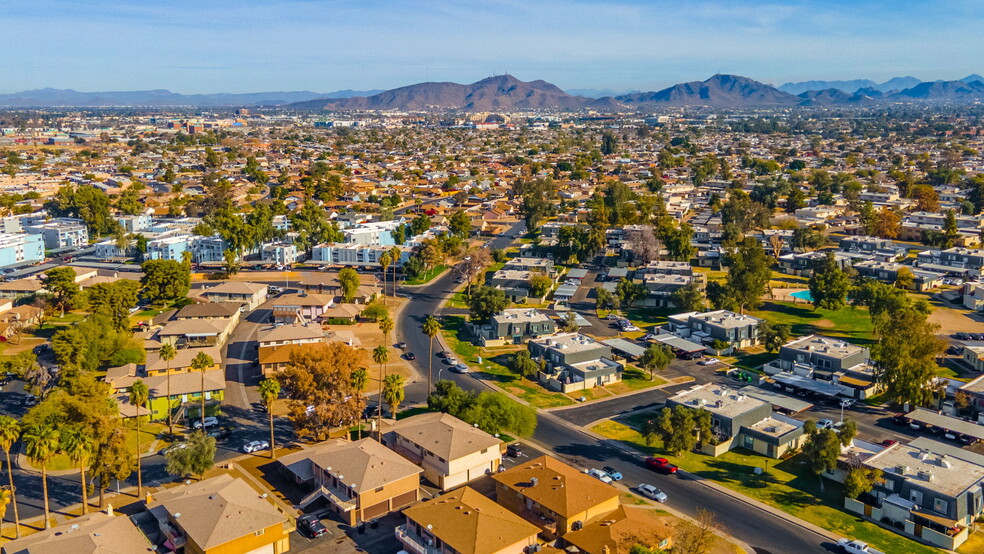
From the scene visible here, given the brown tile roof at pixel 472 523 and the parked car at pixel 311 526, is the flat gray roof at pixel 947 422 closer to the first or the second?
the brown tile roof at pixel 472 523

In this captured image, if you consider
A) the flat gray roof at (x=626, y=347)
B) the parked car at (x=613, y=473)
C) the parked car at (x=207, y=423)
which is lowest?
the parked car at (x=613, y=473)

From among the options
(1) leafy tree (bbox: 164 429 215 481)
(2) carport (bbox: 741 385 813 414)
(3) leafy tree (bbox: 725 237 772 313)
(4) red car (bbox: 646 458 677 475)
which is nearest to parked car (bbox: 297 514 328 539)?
(1) leafy tree (bbox: 164 429 215 481)

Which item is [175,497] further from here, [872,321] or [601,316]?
[872,321]

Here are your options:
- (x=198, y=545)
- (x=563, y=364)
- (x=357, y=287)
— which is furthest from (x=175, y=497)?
(x=357, y=287)

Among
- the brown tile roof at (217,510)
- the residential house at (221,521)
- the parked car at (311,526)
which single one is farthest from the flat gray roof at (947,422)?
the brown tile roof at (217,510)

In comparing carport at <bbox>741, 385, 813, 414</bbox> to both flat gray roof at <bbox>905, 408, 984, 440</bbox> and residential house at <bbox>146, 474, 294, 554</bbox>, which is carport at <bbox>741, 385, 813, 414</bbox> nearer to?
flat gray roof at <bbox>905, 408, 984, 440</bbox>
